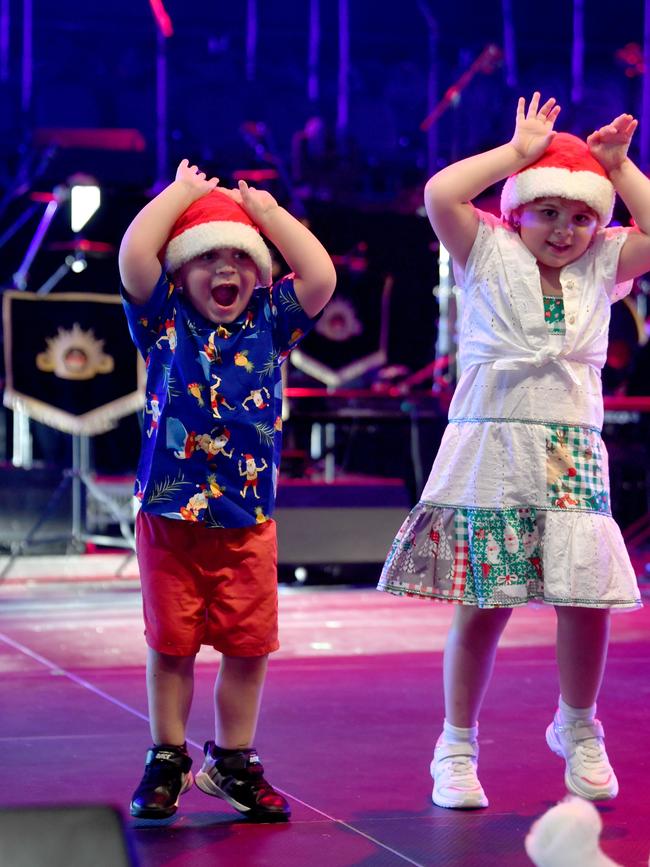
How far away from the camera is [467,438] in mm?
2445

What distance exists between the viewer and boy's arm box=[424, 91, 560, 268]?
2.44 meters

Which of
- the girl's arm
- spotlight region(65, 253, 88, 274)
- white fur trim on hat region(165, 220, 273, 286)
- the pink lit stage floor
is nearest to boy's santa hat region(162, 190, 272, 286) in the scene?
white fur trim on hat region(165, 220, 273, 286)

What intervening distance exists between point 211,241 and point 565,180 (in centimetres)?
67

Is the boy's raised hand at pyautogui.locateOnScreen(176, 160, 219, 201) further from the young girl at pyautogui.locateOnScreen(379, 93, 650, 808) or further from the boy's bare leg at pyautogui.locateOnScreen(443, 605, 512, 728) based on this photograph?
the boy's bare leg at pyautogui.locateOnScreen(443, 605, 512, 728)

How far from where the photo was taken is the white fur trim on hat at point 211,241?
2334 mm

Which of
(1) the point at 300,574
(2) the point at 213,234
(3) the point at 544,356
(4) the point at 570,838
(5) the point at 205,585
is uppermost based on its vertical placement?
(2) the point at 213,234

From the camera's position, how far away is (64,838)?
943 millimetres

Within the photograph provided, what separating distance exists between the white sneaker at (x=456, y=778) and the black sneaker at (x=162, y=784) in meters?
0.45

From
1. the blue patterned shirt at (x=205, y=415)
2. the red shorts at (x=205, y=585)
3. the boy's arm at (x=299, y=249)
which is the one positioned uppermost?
the boy's arm at (x=299, y=249)

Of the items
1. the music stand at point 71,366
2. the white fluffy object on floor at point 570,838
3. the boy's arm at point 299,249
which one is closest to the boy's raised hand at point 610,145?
the boy's arm at point 299,249

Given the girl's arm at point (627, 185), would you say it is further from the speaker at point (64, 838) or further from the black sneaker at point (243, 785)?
the speaker at point (64, 838)

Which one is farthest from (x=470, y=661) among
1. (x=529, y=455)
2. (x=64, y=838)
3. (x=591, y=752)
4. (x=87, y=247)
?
(x=87, y=247)

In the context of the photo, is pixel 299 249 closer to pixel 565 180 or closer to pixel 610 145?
Answer: pixel 565 180

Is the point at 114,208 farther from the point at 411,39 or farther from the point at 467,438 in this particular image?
the point at 467,438
